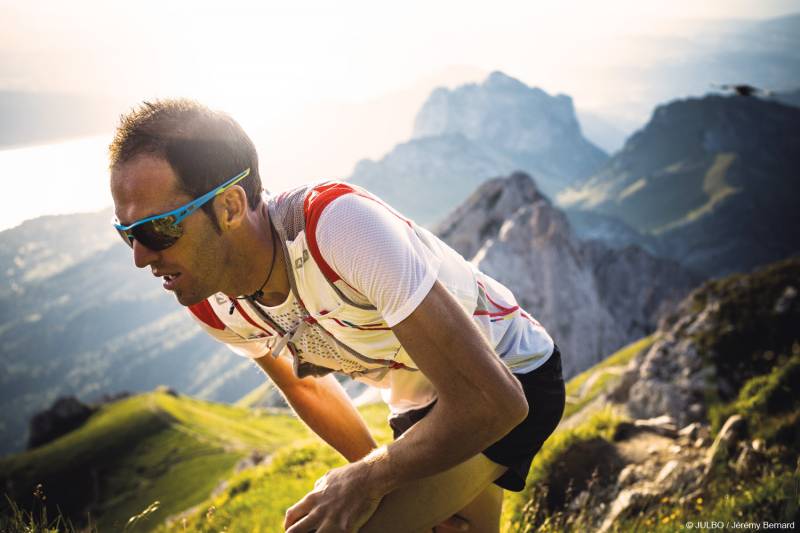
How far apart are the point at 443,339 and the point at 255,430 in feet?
329

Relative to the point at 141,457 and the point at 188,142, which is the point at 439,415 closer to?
the point at 188,142

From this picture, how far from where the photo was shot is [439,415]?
263cm

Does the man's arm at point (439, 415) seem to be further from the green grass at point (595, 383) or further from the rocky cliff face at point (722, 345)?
the green grass at point (595, 383)

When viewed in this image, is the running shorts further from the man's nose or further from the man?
the man's nose

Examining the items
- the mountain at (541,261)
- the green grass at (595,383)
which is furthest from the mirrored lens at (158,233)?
the mountain at (541,261)

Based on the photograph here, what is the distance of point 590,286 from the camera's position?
9000 cm

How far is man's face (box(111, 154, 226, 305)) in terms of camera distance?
296 centimetres

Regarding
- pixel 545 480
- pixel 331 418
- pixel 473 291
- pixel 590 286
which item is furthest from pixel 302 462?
pixel 590 286

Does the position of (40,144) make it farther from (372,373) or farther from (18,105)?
(372,373)

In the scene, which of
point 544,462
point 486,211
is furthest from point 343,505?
point 486,211

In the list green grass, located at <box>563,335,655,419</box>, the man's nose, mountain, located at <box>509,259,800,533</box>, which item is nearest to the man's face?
the man's nose

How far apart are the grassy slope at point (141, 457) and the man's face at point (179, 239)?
5997 centimetres

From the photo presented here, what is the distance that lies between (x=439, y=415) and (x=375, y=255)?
3.05ft

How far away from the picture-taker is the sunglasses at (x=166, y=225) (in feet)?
9.97
